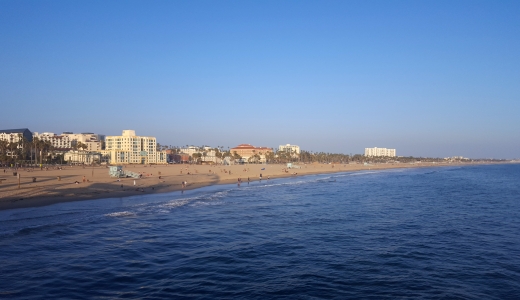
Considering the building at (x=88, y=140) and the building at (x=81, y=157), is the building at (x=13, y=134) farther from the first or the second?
the building at (x=88, y=140)

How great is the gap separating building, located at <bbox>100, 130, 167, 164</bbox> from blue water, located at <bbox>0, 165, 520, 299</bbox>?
97.1 metres

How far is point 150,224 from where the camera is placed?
63.2 ft

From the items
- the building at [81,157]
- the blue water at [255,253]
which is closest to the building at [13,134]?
the building at [81,157]

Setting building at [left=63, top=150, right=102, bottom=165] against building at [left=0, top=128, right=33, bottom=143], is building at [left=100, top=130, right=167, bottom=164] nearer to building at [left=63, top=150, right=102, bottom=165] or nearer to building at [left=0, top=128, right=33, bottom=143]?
building at [left=63, top=150, right=102, bottom=165]

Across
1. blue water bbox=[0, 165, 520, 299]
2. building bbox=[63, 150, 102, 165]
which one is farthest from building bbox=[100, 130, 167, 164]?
blue water bbox=[0, 165, 520, 299]

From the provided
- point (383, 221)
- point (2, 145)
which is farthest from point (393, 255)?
point (2, 145)

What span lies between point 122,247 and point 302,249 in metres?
7.21

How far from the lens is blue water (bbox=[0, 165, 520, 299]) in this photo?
1046 cm

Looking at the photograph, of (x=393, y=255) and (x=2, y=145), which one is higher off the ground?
(x=2, y=145)

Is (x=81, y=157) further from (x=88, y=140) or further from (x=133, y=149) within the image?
(x=88, y=140)

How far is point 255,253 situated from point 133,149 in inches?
4573

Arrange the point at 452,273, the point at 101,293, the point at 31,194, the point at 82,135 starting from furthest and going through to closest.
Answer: the point at 82,135 → the point at 31,194 → the point at 452,273 → the point at 101,293

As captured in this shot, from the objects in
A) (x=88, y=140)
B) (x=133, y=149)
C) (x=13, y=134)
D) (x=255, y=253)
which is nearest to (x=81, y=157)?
(x=133, y=149)

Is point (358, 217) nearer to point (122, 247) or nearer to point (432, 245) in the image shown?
point (432, 245)
